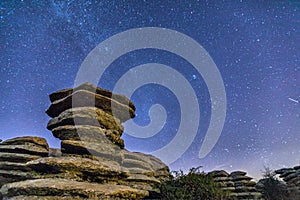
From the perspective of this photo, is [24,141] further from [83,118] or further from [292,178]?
[292,178]

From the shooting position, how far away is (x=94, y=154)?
8.41 meters

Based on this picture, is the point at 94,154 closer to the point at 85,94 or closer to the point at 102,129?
the point at 102,129

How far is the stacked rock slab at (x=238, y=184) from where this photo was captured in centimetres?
1730

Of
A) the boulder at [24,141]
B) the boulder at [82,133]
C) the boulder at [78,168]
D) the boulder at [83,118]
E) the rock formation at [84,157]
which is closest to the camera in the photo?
the rock formation at [84,157]

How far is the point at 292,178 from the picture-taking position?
737 inches

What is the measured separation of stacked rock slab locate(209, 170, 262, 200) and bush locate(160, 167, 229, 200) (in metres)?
6.66

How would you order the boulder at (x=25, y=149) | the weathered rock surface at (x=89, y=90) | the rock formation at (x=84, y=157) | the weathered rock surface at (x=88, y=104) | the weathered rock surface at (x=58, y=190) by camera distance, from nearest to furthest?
the weathered rock surface at (x=58, y=190) < the rock formation at (x=84, y=157) < the weathered rock surface at (x=88, y=104) < the weathered rock surface at (x=89, y=90) < the boulder at (x=25, y=149)

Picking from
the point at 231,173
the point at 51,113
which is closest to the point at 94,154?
the point at 51,113

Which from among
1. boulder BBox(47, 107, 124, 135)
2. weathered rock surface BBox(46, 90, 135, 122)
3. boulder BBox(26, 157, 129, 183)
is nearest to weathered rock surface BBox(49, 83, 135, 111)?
weathered rock surface BBox(46, 90, 135, 122)

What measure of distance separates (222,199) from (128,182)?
189 inches

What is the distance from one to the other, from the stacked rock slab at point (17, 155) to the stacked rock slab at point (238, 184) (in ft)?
42.9

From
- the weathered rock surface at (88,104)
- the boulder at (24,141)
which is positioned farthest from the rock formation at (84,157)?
the boulder at (24,141)

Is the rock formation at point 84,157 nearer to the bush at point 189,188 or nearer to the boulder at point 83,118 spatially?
the boulder at point 83,118

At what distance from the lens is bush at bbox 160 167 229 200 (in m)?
10.1
